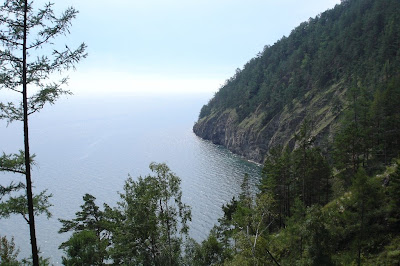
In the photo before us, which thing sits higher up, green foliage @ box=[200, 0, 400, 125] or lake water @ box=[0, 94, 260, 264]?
green foliage @ box=[200, 0, 400, 125]

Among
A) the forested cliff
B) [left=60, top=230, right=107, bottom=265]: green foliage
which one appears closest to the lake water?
the forested cliff

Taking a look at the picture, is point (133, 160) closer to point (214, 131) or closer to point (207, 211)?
point (214, 131)

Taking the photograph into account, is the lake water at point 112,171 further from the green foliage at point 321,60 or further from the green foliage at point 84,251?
the green foliage at point 321,60

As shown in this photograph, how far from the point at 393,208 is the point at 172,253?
16.9m

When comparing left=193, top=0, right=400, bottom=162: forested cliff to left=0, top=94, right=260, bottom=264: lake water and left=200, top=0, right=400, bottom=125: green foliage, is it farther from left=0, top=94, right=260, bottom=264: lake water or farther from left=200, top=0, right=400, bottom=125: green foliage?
left=0, top=94, right=260, bottom=264: lake water

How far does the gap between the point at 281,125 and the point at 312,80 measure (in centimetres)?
2601

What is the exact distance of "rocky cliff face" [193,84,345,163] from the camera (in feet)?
303

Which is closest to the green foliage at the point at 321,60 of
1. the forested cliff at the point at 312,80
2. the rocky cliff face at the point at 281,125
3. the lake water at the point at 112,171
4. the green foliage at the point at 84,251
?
the forested cliff at the point at 312,80

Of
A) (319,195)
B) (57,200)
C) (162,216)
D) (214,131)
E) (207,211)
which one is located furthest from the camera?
(214,131)

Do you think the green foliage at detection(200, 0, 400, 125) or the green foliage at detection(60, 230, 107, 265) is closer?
the green foliage at detection(60, 230, 107, 265)

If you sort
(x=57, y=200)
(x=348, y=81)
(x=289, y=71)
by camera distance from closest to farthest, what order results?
(x=57, y=200) → (x=348, y=81) → (x=289, y=71)

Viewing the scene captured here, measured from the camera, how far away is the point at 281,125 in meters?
111

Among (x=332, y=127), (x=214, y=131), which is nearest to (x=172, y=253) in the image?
(x=332, y=127)

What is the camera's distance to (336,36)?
124312 millimetres
